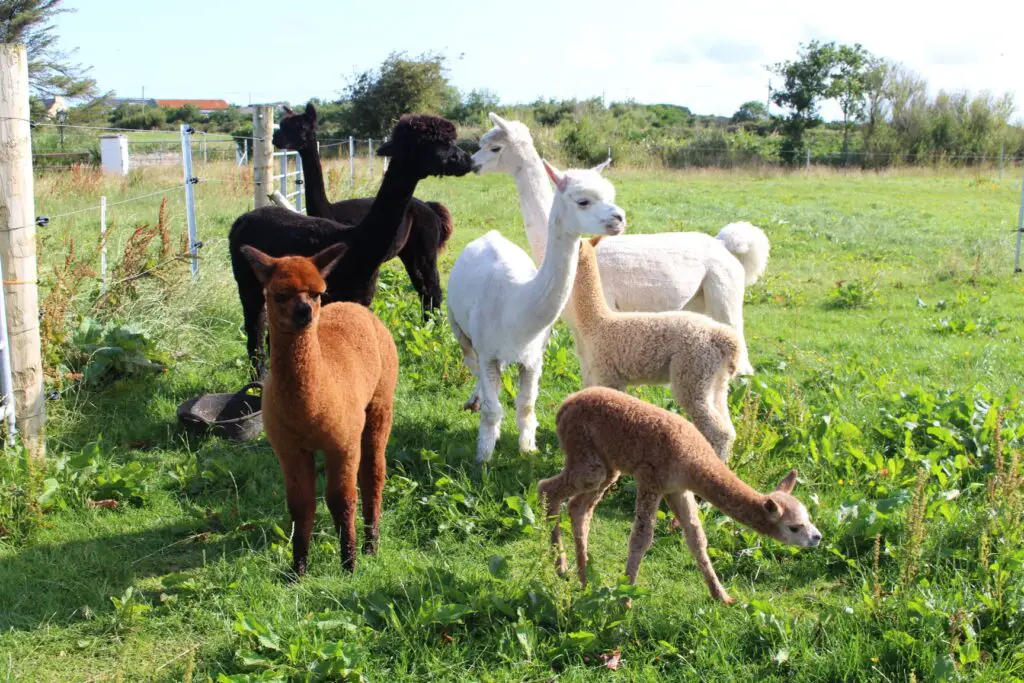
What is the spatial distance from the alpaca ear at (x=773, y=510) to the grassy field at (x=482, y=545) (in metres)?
0.41

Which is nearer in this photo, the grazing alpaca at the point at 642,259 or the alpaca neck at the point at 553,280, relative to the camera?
the alpaca neck at the point at 553,280

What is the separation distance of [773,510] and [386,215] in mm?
3544

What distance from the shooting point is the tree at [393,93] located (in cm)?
3534

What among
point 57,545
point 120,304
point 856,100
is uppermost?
A: point 856,100

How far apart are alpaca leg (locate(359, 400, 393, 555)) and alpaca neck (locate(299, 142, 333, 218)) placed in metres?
4.43

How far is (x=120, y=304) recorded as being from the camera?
6.84 m

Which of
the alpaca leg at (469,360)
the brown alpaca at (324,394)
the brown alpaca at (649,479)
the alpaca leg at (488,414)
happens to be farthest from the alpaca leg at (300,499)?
the alpaca leg at (469,360)

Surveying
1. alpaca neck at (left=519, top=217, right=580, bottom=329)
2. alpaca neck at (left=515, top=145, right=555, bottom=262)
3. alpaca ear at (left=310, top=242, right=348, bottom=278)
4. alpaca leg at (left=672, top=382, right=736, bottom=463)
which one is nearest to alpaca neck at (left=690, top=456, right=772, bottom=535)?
alpaca leg at (left=672, top=382, right=736, bottom=463)

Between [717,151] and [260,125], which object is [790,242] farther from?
[717,151]

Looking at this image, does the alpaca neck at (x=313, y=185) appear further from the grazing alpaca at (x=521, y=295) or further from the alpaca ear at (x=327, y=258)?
the alpaca ear at (x=327, y=258)

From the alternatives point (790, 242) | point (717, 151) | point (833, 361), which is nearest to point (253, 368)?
point (833, 361)

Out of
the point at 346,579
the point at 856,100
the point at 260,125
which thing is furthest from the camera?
the point at 856,100

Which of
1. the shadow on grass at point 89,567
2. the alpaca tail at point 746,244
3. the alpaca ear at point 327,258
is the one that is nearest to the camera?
the alpaca ear at point 327,258

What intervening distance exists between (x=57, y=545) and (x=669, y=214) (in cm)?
1462
